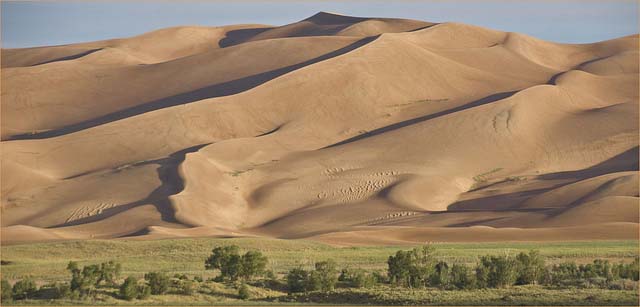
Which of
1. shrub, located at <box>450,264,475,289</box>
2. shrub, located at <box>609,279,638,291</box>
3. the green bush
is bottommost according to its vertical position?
shrub, located at <box>609,279,638,291</box>

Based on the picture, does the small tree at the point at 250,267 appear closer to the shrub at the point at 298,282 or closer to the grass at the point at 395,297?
the shrub at the point at 298,282

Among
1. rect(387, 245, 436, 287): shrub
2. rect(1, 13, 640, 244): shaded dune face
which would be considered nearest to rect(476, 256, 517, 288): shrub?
rect(387, 245, 436, 287): shrub

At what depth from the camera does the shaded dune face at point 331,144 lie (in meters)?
71.1

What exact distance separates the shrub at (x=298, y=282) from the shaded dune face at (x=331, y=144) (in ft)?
89.4

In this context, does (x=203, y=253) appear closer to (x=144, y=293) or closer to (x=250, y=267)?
(x=250, y=267)

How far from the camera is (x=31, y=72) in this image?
125 meters

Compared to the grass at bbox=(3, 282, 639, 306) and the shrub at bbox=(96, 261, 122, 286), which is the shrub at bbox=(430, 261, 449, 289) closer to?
the grass at bbox=(3, 282, 639, 306)

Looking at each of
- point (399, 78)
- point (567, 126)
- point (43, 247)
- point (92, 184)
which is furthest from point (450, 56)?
point (43, 247)

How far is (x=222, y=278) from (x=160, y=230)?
102 feet

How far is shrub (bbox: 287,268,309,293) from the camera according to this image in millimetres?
31859

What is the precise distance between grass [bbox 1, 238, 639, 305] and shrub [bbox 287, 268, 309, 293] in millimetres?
444

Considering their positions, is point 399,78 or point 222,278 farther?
point 399,78

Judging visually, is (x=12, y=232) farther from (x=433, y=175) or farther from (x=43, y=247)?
(x=433, y=175)

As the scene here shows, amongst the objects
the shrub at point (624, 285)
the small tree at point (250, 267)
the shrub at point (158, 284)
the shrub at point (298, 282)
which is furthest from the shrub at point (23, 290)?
the shrub at point (624, 285)
